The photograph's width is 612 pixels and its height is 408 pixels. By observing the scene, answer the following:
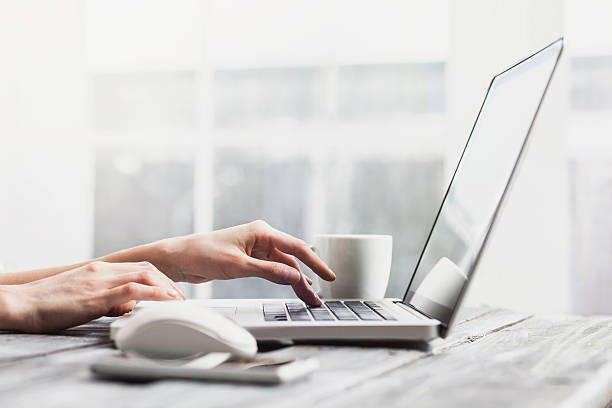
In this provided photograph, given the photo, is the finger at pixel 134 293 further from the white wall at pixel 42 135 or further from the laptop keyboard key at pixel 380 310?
the white wall at pixel 42 135

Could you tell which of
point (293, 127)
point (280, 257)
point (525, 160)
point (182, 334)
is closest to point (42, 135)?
point (293, 127)

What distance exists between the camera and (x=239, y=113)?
127 inches

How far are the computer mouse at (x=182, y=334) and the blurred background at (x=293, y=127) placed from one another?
93.1 inches

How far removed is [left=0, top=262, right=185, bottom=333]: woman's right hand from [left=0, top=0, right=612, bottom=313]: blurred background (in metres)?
2.22

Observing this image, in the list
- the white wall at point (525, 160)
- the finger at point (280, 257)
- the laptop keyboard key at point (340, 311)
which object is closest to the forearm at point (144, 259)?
the finger at point (280, 257)

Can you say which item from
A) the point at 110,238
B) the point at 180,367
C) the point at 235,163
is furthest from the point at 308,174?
the point at 180,367

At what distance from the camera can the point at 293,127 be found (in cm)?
316

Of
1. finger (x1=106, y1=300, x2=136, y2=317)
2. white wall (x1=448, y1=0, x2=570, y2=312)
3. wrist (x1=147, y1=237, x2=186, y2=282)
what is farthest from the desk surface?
white wall (x1=448, y1=0, x2=570, y2=312)

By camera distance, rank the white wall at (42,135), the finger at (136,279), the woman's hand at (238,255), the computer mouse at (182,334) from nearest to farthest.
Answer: the computer mouse at (182,334) < the finger at (136,279) < the woman's hand at (238,255) < the white wall at (42,135)

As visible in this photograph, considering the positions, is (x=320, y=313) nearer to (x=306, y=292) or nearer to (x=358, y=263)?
(x=306, y=292)

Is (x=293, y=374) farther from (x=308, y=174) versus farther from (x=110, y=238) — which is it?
(x=110, y=238)

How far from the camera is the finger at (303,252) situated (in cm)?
95

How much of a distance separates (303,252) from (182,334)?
0.38 metres

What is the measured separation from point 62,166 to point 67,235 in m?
0.34
